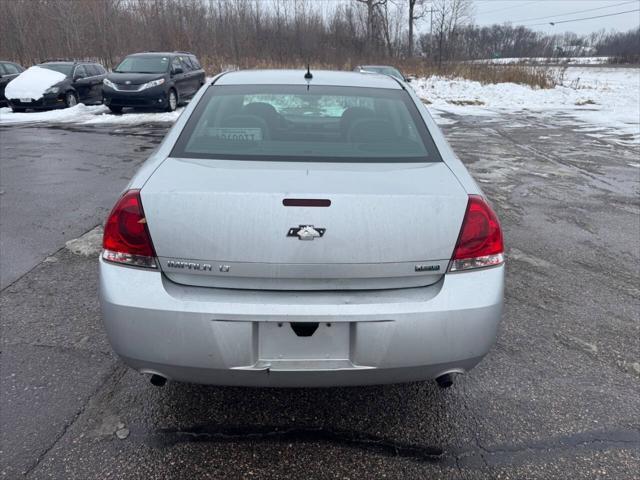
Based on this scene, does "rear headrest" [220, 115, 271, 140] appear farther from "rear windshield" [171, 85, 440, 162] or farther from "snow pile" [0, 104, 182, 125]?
"snow pile" [0, 104, 182, 125]

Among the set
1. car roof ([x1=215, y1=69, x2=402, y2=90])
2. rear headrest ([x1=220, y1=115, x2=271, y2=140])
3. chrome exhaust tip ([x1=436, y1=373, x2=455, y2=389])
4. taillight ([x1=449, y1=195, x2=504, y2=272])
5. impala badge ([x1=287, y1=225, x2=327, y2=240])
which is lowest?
chrome exhaust tip ([x1=436, y1=373, x2=455, y2=389])

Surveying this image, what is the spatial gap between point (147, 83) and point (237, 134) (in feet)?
44.8

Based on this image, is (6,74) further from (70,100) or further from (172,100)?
(172,100)

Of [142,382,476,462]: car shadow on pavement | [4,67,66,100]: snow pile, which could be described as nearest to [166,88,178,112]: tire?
[4,67,66,100]: snow pile

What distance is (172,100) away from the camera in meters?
15.6

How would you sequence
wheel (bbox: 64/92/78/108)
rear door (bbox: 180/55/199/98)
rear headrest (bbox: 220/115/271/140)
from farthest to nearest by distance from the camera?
rear door (bbox: 180/55/199/98) → wheel (bbox: 64/92/78/108) → rear headrest (bbox: 220/115/271/140)

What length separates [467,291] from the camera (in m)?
1.96

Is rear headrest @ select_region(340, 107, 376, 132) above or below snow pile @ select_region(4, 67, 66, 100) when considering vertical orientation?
above

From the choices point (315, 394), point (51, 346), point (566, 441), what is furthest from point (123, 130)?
point (566, 441)

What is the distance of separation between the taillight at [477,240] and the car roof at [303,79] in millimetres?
1337

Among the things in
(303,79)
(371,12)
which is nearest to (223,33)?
(371,12)

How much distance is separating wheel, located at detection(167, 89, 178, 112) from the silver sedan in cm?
1435

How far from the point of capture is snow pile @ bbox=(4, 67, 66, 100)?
15.5 m

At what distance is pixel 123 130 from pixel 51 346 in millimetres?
10934
